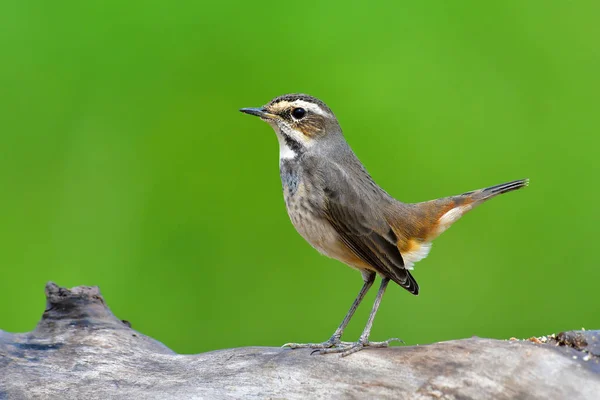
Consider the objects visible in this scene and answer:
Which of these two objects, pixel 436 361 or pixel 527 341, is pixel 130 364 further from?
pixel 527 341

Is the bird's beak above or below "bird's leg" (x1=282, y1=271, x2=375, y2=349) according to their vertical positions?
above

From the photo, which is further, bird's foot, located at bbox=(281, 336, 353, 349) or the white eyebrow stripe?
the white eyebrow stripe

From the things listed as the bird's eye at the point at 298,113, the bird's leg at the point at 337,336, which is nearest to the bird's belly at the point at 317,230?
the bird's leg at the point at 337,336

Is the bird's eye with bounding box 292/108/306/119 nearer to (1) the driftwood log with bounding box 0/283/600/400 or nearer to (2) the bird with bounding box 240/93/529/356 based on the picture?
(2) the bird with bounding box 240/93/529/356

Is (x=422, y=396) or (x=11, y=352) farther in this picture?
(x=11, y=352)

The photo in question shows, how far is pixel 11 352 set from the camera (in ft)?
16.5

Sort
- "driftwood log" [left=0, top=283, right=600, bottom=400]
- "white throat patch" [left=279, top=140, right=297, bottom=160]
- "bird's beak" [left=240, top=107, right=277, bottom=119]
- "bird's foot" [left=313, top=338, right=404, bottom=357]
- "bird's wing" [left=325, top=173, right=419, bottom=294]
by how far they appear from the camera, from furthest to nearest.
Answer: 1. "white throat patch" [left=279, top=140, right=297, bottom=160]
2. "bird's beak" [left=240, top=107, right=277, bottom=119]
3. "bird's wing" [left=325, top=173, right=419, bottom=294]
4. "bird's foot" [left=313, top=338, right=404, bottom=357]
5. "driftwood log" [left=0, top=283, right=600, bottom=400]

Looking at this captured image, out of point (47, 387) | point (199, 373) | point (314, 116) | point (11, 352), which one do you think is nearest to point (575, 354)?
point (199, 373)

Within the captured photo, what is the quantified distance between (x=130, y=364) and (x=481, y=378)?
217 cm

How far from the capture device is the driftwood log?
4223 millimetres

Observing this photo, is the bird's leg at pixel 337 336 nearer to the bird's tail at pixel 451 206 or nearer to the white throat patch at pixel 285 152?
the bird's tail at pixel 451 206

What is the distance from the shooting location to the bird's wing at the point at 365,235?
5.66 meters

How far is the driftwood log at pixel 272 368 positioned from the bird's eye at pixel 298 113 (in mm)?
1788

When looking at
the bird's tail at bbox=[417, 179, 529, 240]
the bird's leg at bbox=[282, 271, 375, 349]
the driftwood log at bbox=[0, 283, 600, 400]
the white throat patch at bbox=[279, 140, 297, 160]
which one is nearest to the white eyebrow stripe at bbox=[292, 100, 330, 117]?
the white throat patch at bbox=[279, 140, 297, 160]
